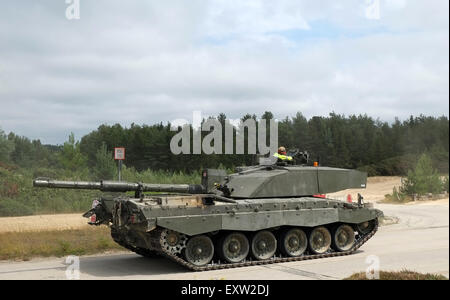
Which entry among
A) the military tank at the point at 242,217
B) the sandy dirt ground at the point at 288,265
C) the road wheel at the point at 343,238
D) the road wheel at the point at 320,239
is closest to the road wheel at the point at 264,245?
the military tank at the point at 242,217

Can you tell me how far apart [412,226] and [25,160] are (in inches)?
1315

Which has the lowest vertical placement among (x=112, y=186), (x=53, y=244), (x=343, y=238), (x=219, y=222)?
(x=53, y=244)

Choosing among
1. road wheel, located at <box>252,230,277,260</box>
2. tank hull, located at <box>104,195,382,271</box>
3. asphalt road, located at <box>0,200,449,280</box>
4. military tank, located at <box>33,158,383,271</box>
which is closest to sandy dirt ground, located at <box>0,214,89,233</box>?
asphalt road, located at <box>0,200,449,280</box>

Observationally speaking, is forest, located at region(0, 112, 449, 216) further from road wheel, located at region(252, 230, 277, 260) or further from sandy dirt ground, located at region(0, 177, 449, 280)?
road wheel, located at region(252, 230, 277, 260)

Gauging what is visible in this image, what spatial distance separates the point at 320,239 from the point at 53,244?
6960mm

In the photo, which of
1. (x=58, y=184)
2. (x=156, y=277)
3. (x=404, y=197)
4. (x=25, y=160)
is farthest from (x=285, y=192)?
(x=25, y=160)

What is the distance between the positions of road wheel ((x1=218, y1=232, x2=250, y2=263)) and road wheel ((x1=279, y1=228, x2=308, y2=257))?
98 centimetres

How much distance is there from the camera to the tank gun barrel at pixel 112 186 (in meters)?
10.9

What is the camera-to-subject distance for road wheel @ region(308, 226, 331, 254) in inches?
503

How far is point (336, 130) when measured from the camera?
1738 inches

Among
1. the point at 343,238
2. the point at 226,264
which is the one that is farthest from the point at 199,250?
the point at 343,238

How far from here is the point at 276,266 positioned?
1151 centimetres

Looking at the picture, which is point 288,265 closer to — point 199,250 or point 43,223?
point 199,250

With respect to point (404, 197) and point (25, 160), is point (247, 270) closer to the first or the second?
point (404, 197)
